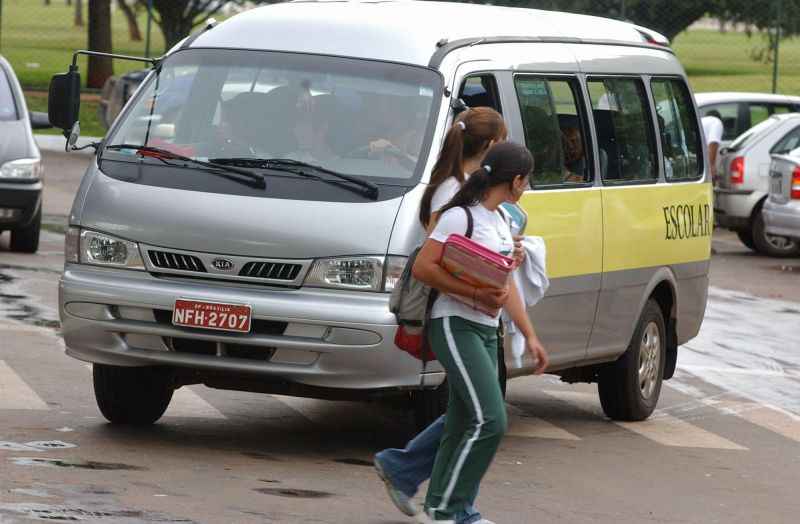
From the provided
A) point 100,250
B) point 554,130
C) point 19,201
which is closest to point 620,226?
point 554,130

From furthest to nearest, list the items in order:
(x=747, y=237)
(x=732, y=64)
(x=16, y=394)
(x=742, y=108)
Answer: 1. (x=732, y=64)
2. (x=742, y=108)
3. (x=747, y=237)
4. (x=16, y=394)

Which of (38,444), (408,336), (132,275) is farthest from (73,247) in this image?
(408,336)

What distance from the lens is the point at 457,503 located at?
714cm

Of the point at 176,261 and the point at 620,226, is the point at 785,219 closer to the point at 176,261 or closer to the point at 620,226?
the point at 620,226

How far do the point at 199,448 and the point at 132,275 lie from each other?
0.89 metres

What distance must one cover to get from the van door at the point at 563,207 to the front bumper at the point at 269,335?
1.33 meters

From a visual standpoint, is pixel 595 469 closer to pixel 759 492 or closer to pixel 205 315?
pixel 759 492

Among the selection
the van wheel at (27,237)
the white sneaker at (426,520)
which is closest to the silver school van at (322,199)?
the white sneaker at (426,520)

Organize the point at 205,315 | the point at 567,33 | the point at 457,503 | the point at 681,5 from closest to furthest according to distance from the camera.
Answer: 1. the point at 457,503
2. the point at 205,315
3. the point at 567,33
4. the point at 681,5

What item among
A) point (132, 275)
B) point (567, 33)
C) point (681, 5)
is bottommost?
point (681, 5)

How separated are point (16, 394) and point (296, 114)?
2.37 meters

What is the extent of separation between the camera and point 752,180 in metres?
22.6

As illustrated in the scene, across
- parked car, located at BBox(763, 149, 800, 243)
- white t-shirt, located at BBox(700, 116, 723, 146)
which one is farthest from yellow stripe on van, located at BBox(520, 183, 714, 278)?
white t-shirt, located at BBox(700, 116, 723, 146)

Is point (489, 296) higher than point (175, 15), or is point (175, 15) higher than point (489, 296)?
point (489, 296)
